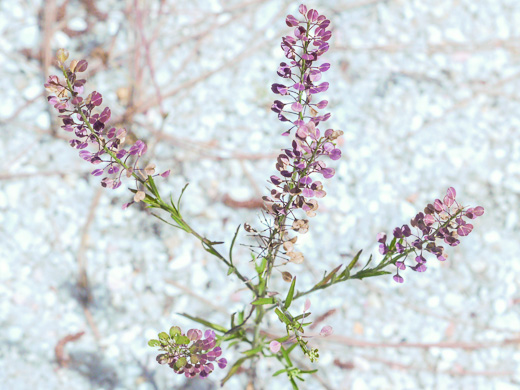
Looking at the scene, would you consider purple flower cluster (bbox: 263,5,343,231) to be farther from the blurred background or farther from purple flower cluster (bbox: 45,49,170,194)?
the blurred background

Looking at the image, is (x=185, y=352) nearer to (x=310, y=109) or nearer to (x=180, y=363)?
(x=180, y=363)

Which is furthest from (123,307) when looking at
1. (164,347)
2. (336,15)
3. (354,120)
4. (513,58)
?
(513,58)

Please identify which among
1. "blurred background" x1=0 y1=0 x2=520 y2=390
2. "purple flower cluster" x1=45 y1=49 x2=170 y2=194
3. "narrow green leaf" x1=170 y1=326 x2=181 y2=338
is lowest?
"narrow green leaf" x1=170 y1=326 x2=181 y2=338

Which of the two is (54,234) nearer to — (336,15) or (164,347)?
(164,347)

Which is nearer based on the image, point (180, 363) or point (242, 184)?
point (180, 363)

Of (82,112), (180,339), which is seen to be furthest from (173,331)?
(82,112)

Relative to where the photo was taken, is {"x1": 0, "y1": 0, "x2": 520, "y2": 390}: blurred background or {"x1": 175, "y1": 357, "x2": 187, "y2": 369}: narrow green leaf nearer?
{"x1": 175, "y1": 357, "x2": 187, "y2": 369}: narrow green leaf

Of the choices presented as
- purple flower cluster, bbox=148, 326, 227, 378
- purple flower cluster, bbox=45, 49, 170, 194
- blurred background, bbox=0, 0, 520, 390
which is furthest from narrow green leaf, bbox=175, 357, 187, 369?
blurred background, bbox=0, 0, 520, 390

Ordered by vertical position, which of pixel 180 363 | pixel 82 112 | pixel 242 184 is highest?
pixel 242 184
